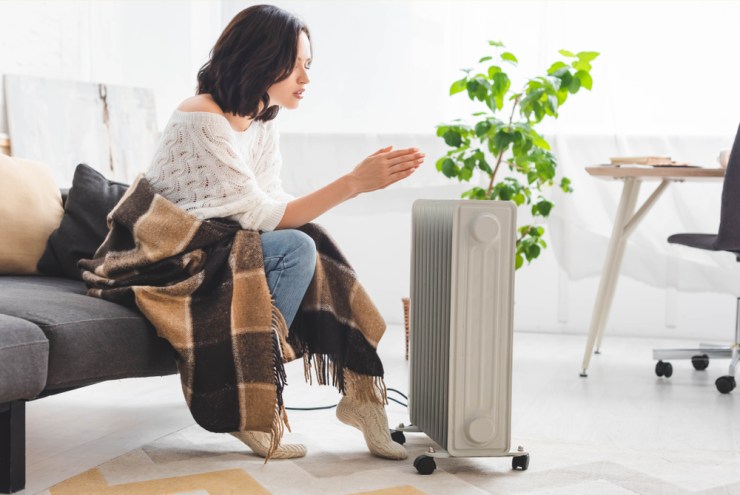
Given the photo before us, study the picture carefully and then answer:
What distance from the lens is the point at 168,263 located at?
1716 millimetres

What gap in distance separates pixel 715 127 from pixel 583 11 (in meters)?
0.72

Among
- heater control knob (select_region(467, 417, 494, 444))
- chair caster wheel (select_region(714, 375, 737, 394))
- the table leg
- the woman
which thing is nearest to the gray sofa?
the woman

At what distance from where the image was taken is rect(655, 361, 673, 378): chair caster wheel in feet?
9.11

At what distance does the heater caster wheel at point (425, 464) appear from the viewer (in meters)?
1.64

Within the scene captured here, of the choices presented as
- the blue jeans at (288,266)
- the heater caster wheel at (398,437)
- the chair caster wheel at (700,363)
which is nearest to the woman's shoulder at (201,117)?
the blue jeans at (288,266)

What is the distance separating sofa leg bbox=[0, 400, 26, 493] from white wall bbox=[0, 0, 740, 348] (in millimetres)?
2039

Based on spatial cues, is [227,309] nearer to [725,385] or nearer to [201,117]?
[201,117]

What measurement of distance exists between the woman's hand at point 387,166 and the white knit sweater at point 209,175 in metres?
0.19

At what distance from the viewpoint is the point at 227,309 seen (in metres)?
1.64

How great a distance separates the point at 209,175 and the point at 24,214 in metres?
0.63

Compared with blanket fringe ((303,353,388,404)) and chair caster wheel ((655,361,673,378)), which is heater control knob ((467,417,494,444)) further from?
chair caster wheel ((655,361,673,378))

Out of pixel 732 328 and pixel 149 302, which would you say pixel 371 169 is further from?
pixel 732 328

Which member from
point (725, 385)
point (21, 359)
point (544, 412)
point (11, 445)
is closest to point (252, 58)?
point (21, 359)

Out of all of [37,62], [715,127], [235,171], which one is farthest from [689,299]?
[37,62]
